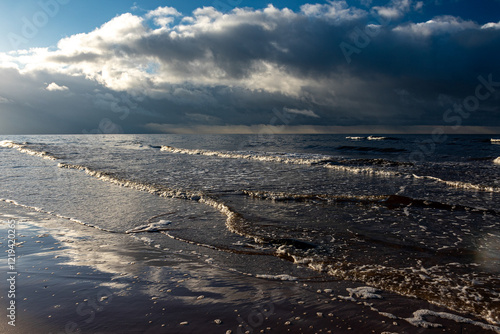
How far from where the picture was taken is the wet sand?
4.00 metres

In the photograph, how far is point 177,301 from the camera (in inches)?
183

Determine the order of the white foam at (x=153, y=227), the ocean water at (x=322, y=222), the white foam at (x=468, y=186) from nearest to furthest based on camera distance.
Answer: the ocean water at (x=322, y=222) → the white foam at (x=153, y=227) → the white foam at (x=468, y=186)

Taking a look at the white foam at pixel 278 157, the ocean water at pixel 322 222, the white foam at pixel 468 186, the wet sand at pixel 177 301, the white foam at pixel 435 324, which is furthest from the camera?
the white foam at pixel 278 157

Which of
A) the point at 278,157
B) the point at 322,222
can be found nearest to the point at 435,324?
the point at 322,222

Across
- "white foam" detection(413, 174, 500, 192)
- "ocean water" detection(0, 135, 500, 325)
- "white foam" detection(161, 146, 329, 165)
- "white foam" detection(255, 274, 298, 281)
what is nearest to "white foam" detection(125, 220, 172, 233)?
"ocean water" detection(0, 135, 500, 325)

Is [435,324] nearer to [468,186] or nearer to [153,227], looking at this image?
[153,227]

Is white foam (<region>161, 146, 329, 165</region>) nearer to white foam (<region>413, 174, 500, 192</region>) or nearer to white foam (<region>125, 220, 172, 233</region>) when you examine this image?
white foam (<region>413, 174, 500, 192</region>)

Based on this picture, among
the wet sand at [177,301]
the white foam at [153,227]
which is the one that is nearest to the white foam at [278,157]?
the white foam at [153,227]

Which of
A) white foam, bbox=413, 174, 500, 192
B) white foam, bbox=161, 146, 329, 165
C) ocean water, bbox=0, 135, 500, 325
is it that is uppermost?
white foam, bbox=161, 146, 329, 165

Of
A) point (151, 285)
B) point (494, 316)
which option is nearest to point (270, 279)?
point (151, 285)

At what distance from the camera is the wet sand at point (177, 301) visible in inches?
157

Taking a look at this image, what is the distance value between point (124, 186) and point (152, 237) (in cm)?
915

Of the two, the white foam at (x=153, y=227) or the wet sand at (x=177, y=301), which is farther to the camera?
the white foam at (x=153, y=227)

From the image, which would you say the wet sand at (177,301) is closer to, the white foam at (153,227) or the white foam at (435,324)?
the white foam at (435,324)
